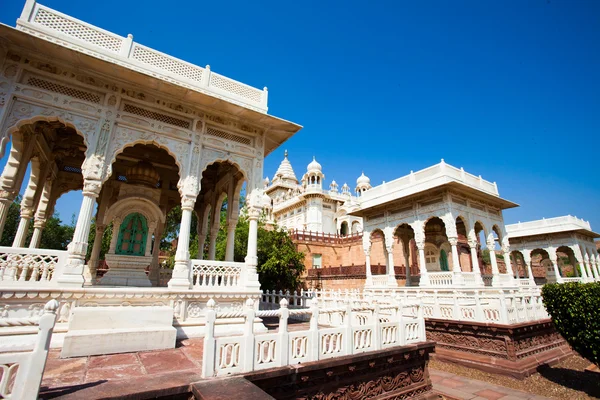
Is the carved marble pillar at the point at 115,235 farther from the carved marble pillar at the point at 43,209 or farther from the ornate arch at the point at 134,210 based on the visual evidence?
the carved marble pillar at the point at 43,209

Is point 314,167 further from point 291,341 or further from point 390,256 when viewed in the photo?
point 291,341

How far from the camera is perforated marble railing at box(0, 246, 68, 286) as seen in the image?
583 centimetres

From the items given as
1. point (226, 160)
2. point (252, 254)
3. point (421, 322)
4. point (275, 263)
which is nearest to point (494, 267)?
point (421, 322)

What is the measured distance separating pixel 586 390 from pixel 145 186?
46.5 ft

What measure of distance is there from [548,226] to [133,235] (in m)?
27.9

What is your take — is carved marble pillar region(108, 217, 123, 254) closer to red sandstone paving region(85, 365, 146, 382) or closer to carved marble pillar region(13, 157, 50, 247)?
carved marble pillar region(13, 157, 50, 247)

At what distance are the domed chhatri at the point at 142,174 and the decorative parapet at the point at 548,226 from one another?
26414 millimetres

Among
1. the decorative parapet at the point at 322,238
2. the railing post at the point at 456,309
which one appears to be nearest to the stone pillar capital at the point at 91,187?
the railing post at the point at 456,309

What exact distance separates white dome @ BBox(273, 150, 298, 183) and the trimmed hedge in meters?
43.7

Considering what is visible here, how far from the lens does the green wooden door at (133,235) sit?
10109 millimetres

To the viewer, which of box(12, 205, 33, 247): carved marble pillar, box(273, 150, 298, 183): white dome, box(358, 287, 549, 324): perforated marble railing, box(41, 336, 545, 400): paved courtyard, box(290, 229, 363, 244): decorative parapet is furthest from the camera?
box(273, 150, 298, 183): white dome

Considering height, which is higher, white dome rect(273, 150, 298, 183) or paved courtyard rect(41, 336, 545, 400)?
white dome rect(273, 150, 298, 183)

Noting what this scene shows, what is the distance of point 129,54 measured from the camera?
7.74m

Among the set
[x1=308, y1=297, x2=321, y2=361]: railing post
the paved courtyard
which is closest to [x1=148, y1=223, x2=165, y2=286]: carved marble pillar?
the paved courtyard
